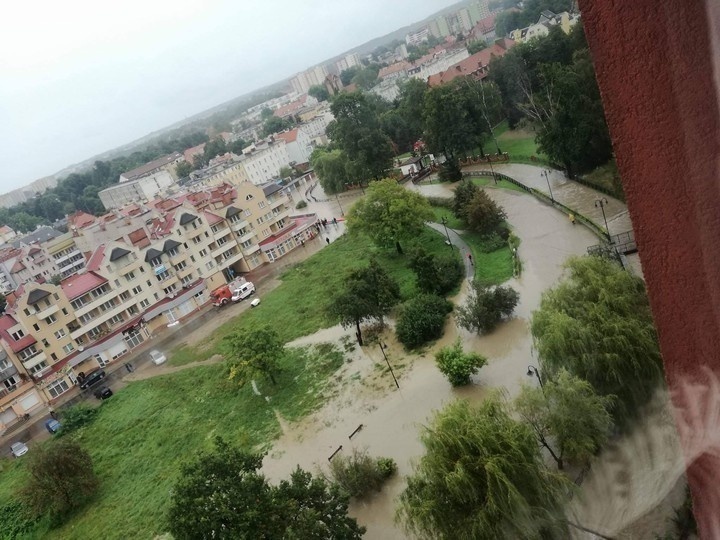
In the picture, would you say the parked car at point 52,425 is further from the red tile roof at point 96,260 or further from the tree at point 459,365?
the tree at point 459,365

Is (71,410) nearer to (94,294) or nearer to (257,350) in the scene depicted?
(94,294)

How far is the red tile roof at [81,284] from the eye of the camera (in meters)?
18.3

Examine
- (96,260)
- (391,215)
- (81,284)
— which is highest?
(96,260)

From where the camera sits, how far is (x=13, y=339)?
17281mm

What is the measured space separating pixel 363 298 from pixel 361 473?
5.27 meters

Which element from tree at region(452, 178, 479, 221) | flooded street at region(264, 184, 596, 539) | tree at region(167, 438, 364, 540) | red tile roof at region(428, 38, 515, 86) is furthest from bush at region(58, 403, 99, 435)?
red tile roof at region(428, 38, 515, 86)

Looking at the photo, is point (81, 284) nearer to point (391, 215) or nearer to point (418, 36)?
point (391, 215)

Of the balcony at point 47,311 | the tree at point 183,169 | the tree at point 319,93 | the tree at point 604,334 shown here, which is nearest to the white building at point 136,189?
the tree at point 183,169

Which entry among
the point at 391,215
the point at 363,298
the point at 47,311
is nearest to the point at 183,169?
the point at 47,311

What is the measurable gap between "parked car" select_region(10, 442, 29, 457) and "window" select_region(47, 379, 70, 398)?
2518 mm

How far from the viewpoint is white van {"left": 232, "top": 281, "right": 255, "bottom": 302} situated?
19.2 metres

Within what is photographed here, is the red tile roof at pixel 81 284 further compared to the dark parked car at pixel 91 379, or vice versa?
the red tile roof at pixel 81 284

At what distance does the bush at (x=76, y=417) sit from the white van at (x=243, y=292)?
599 centimetres

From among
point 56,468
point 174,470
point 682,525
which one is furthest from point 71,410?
point 682,525
